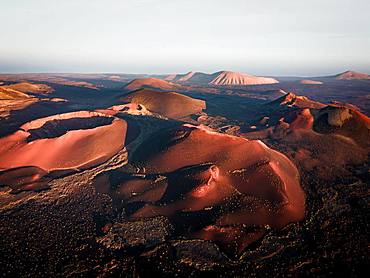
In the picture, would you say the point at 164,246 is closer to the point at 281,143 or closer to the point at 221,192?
the point at 221,192

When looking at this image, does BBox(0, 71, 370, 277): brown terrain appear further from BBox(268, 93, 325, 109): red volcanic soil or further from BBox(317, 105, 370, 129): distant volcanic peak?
BBox(268, 93, 325, 109): red volcanic soil

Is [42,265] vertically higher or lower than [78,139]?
lower

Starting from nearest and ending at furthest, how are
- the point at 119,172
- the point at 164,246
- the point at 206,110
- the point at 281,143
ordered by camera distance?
the point at 164,246, the point at 119,172, the point at 281,143, the point at 206,110

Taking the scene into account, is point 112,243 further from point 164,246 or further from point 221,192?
point 221,192

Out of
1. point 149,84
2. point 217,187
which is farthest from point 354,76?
point 217,187

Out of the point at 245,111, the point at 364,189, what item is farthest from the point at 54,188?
the point at 245,111

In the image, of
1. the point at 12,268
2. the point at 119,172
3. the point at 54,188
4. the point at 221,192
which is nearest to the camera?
the point at 12,268

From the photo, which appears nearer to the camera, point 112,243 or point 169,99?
point 112,243

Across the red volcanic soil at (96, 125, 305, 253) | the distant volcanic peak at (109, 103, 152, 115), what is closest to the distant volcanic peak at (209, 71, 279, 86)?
the distant volcanic peak at (109, 103, 152, 115)

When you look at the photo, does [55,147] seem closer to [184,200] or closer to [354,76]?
[184,200]
